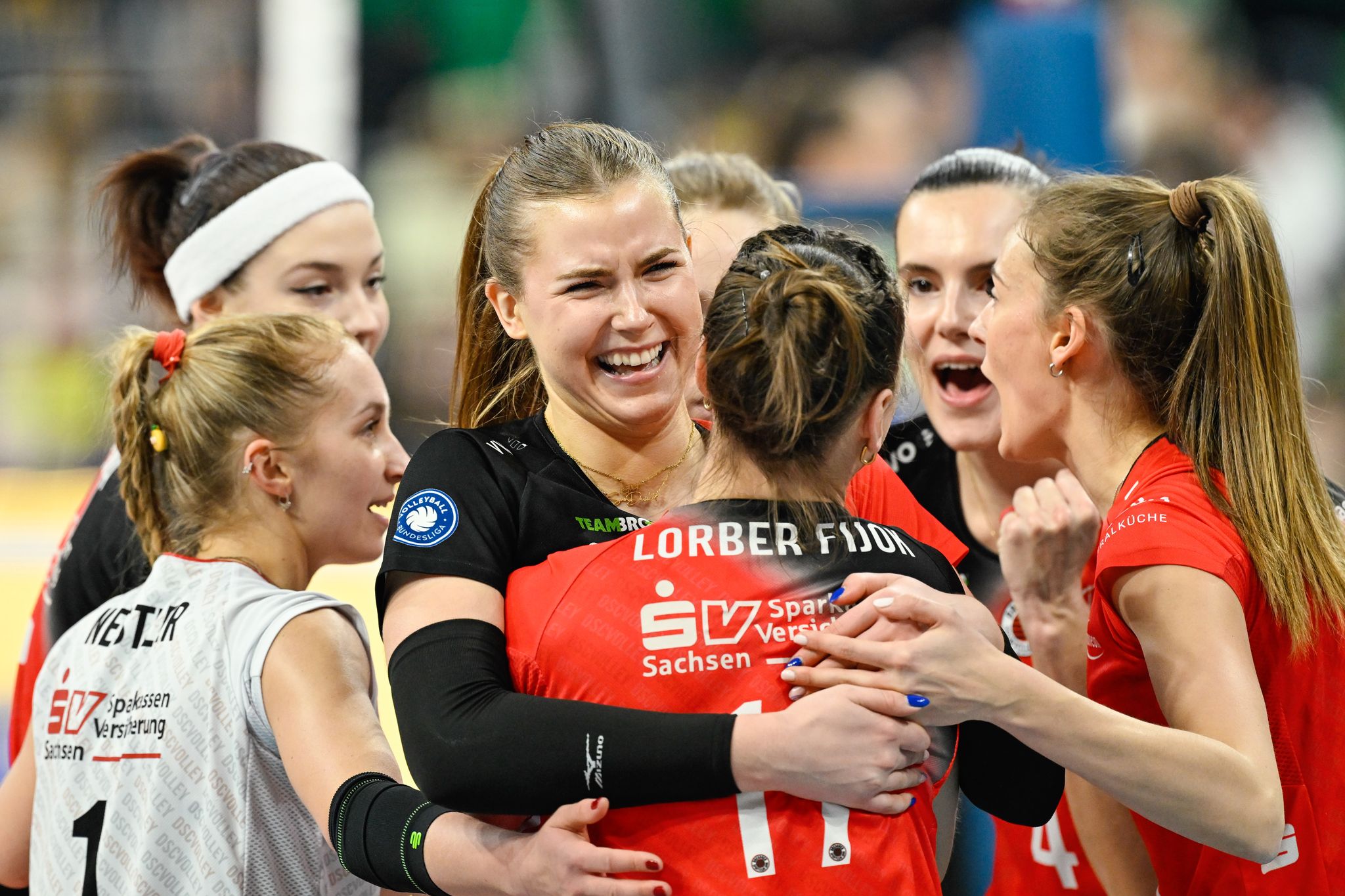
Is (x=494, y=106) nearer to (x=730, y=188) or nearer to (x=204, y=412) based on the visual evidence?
(x=730, y=188)

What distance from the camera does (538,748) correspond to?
178 centimetres

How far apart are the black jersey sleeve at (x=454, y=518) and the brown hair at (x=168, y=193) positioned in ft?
4.67

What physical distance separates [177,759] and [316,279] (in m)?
1.49

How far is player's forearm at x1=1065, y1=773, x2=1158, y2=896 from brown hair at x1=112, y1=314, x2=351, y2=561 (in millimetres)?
1644

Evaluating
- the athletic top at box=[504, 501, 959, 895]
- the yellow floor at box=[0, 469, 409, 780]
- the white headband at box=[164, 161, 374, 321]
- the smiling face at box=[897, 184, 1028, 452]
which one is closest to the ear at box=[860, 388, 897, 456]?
the athletic top at box=[504, 501, 959, 895]

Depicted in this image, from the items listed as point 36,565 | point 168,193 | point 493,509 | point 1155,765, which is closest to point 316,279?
point 168,193

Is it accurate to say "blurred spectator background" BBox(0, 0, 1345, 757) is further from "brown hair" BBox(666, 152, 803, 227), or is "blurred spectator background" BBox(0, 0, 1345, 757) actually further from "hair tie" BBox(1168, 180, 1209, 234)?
"hair tie" BBox(1168, 180, 1209, 234)

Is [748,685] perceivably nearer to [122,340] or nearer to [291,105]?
[122,340]

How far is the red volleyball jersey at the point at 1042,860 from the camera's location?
2.87 metres

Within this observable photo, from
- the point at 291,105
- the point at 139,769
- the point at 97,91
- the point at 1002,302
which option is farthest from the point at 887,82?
the point at 139,769

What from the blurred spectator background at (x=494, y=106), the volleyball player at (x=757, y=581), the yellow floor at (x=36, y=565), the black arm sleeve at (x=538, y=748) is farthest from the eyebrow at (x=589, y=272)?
the blurred spectator background at (x=494, y=106)

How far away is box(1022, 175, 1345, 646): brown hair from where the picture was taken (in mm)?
2211

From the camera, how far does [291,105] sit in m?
9.30

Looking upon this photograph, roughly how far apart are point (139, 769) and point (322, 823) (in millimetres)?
389
